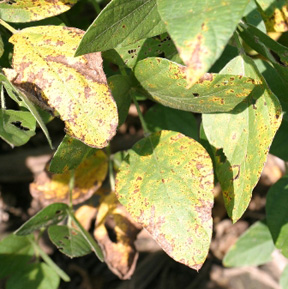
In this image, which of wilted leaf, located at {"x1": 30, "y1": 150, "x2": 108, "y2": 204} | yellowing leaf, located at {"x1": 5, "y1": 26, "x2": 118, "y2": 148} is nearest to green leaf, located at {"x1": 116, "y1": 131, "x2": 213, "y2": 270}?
yellowing leaf, located at {"x1": 5, "y1": 26, "x2": 118, "y2": 148}

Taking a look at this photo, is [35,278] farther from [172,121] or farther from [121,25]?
[121,25]

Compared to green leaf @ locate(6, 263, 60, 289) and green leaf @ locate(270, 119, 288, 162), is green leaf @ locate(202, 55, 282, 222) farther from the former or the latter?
green leaf @ locate(6, 263, 60, 289)


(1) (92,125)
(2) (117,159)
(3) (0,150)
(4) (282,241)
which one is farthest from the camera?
(3) (0,150)

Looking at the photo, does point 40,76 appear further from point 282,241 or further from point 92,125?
point 282,241

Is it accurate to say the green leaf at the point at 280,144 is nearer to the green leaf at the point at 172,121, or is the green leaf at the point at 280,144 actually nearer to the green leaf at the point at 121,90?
the green leaf at the point at 172,121

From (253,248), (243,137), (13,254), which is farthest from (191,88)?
(253,248)

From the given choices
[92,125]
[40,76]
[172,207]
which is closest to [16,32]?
[40,76]
